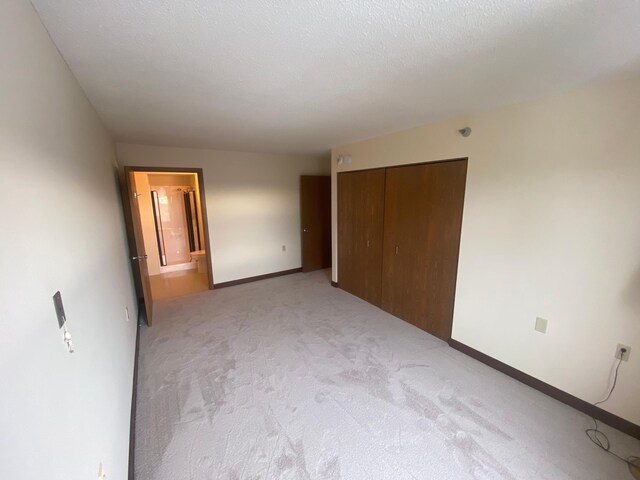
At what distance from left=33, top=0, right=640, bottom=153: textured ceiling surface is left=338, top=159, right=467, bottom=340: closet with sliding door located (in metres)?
0.81

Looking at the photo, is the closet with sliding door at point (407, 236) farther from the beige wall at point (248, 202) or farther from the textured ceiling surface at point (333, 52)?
the beige wall at point (248, 202)

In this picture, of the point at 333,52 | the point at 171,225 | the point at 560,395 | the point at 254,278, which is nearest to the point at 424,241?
the point at 560,395

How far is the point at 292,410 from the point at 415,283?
6.23 feet

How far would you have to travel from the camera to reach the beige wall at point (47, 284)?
609mm

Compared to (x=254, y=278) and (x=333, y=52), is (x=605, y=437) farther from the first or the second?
(x=254, y=278)

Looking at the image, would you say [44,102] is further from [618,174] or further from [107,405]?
[618,174]

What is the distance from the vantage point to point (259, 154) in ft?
14.9

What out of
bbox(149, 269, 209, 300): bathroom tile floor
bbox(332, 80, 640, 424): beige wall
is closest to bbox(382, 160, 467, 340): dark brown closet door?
bbox(332, 80, 640, 424): beige wall

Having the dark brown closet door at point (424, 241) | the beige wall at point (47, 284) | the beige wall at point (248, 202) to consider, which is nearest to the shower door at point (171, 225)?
the beige wall at point (248, 202)

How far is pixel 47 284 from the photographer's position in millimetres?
850

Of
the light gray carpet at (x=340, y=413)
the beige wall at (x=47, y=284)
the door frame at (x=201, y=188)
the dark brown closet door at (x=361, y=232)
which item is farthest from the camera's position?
the door frame at (x=201, y=188)

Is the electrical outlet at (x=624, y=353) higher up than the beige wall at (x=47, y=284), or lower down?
lower down

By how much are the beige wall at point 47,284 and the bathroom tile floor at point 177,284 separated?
9.90 feet

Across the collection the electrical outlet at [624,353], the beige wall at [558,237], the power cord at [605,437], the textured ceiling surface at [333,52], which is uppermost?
the textured ceiling surface at [333,52]
